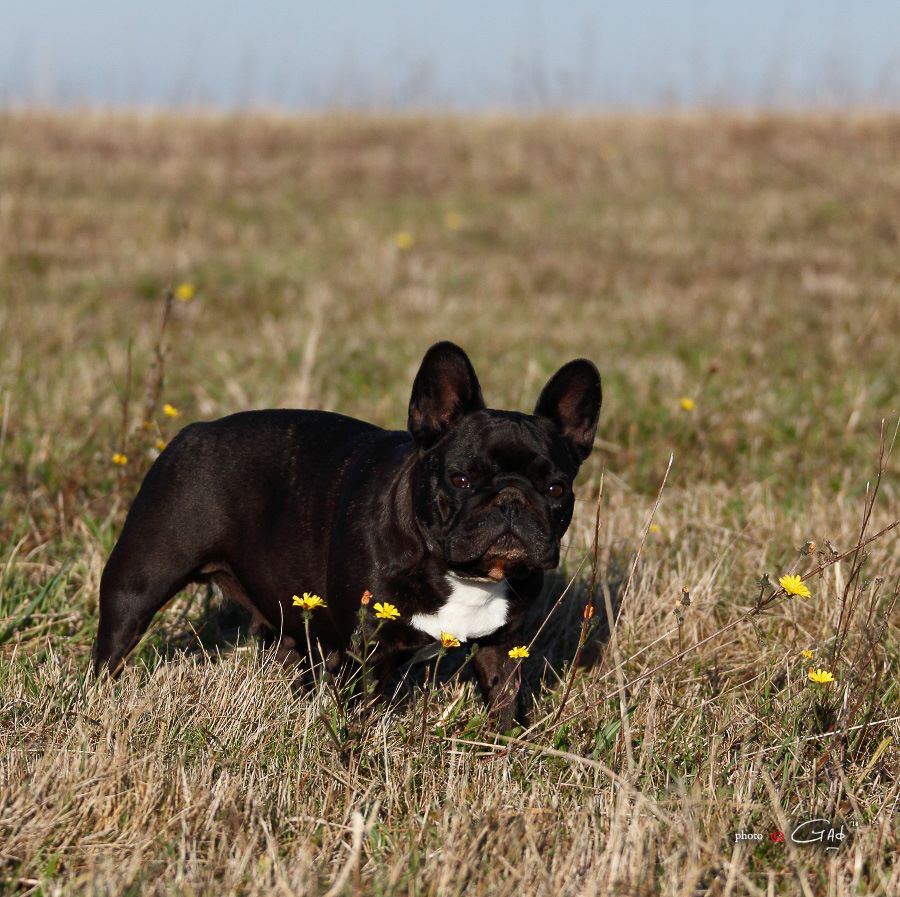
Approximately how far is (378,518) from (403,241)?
7.87 m

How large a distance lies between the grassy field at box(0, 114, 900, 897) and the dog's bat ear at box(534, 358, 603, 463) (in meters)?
0.58

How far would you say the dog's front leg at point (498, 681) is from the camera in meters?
3.34

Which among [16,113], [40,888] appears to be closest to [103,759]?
[40,888]

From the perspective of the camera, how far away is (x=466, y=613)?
10.4 feet

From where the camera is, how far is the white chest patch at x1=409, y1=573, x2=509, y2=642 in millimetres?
3166

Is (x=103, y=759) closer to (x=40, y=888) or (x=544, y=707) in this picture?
(x=40, y=888)

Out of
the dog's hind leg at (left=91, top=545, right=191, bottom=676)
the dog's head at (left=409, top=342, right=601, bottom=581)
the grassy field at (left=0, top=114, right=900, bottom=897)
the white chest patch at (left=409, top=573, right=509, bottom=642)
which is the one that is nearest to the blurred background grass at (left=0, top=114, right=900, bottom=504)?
the grassy field at (left=0, top=114, right=900, bottom=897)

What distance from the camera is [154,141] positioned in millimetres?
16047

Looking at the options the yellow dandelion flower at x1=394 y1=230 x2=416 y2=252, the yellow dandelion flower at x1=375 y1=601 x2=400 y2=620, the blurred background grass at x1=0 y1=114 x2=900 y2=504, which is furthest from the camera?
the yellow dandelion flower at x1=394 y1=230 x2=416 y2=252
